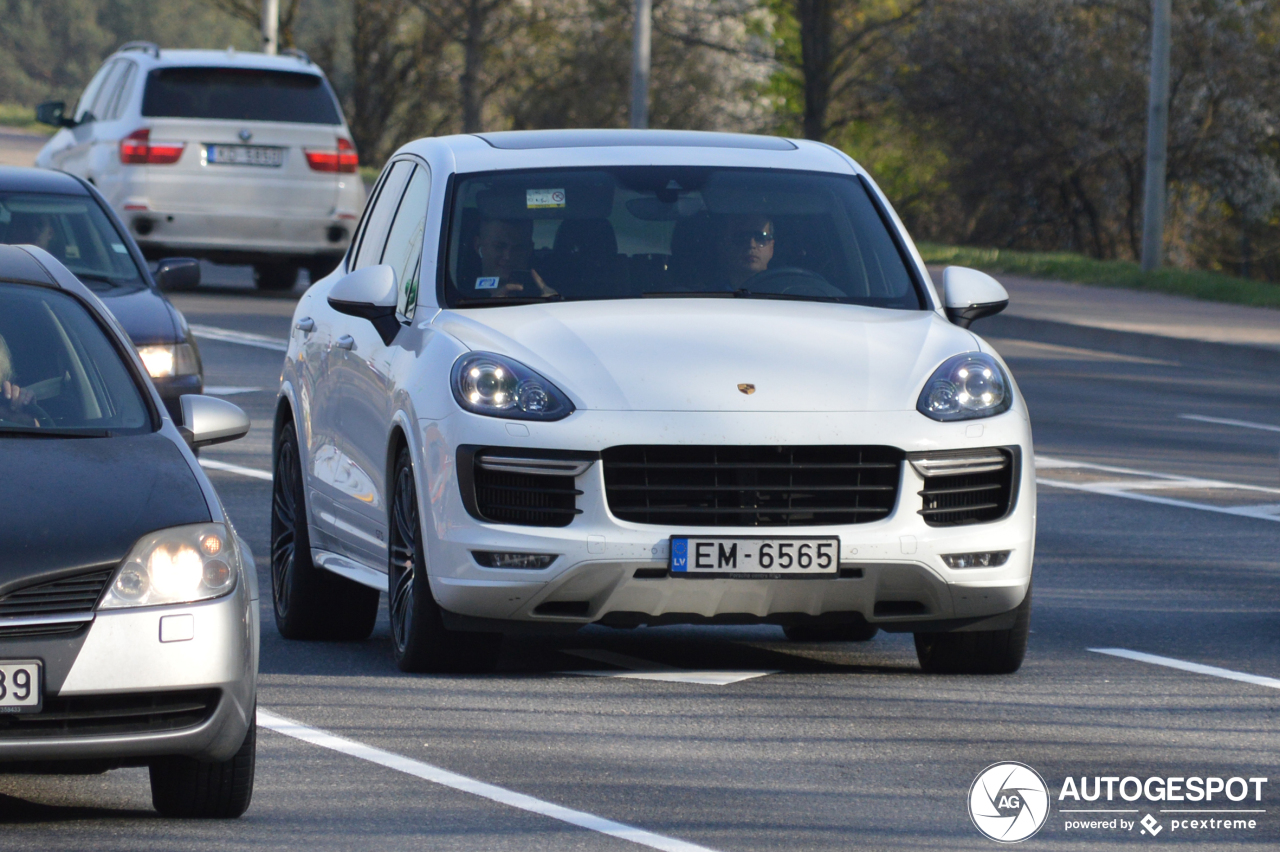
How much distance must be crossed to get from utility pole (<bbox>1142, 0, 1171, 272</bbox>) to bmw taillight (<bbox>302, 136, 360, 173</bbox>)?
10.2 m

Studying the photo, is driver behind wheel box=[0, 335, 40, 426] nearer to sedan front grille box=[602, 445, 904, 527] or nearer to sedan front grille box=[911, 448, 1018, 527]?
sedan front grille box=[602, 445, 904, 527]

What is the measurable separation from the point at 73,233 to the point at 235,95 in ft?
33.8

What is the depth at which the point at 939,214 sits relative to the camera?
151ft

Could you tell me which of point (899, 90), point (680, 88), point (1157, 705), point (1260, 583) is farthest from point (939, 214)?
point (1157, 705)

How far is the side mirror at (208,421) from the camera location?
643 centimetres

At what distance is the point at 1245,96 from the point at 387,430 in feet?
105

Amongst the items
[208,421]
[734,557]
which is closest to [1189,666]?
[734,557]

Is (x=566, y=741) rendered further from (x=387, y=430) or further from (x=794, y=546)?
(x=387, y=430)

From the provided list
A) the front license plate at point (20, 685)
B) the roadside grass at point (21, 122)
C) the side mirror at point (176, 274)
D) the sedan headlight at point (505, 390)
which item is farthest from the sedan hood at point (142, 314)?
the roadside grass at point (21, 122)

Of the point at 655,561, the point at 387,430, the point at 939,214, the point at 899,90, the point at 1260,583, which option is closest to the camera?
the point at 655,561

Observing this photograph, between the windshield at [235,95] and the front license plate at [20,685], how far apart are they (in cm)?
1753

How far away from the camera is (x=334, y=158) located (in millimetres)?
22797
